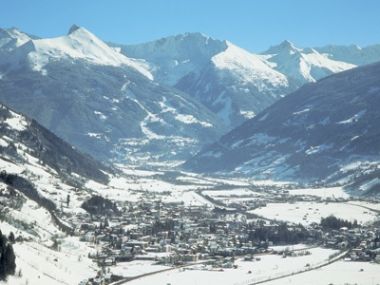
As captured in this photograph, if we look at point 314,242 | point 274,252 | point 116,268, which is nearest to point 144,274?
point 116,268

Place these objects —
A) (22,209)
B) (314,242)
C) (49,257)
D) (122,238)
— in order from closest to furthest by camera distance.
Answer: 1. (49,257)
2. (22,209)
3. (122,238)
4. (314,242)

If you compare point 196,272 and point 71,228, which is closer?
point 196,272

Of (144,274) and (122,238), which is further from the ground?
(122,238)

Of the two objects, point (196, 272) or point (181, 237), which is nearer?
point (196, 272)

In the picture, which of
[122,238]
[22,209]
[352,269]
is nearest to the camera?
[352,269]

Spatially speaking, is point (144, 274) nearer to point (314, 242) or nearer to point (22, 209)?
point (22, 209)

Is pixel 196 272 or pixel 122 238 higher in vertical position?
pixel 122 238

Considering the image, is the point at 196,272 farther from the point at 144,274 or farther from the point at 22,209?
the point at 22,209

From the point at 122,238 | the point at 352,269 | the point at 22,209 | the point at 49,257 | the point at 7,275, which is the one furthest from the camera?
the point at 122,238

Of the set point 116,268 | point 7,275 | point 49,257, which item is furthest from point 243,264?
point 7,275
